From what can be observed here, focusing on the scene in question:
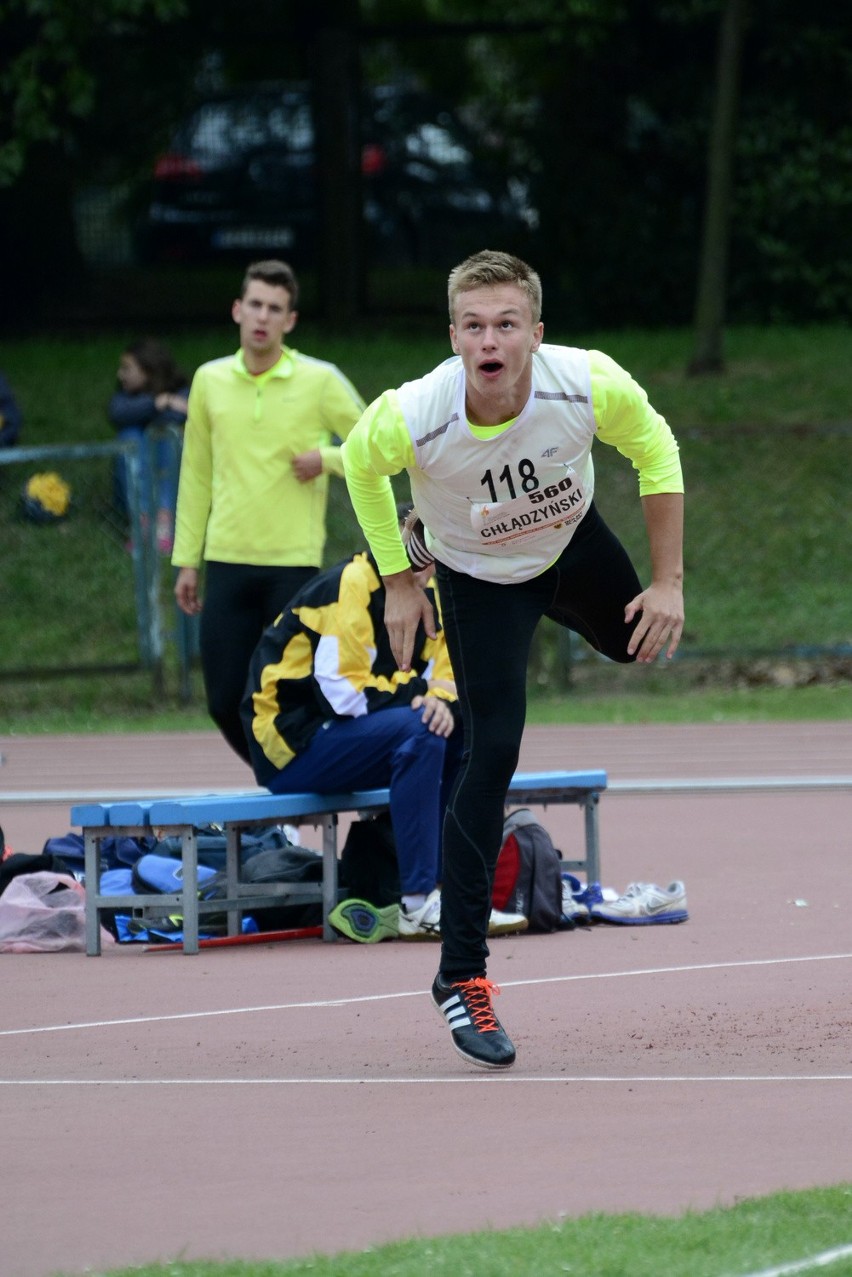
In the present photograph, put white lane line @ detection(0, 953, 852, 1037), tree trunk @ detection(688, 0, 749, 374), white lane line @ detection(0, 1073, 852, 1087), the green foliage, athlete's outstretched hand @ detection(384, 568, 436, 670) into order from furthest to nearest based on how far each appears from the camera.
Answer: tree trunk @ detection(688, 0, 749, 374) → the green foliage → white lane line @ detection(0, 953, 852, 1037) → athlete's outstretched hand @ detection(384, 568, 436, 670) → white lane line @ detection(0, 1073, 852, 1087)

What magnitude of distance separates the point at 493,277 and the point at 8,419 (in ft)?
34.2

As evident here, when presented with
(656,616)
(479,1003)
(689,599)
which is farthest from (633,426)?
(689,599)

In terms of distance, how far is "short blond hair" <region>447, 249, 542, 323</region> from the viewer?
488 centimetres

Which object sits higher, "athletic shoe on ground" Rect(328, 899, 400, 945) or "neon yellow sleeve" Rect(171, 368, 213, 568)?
"neon yellow sleeve" Rect(171, 368, 213, 568)

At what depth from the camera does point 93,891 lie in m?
6.88

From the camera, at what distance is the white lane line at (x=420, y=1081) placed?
4.87m

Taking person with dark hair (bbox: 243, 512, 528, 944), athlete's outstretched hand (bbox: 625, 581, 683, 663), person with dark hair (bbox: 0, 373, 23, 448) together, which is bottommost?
person with dark hair (bbox: 243, 512, 528, 944)

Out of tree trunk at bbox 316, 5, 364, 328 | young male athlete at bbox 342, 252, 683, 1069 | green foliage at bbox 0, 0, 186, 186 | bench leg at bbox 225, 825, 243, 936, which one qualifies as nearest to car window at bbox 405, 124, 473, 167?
tree trunk at bbox 316, 5, 364, 328

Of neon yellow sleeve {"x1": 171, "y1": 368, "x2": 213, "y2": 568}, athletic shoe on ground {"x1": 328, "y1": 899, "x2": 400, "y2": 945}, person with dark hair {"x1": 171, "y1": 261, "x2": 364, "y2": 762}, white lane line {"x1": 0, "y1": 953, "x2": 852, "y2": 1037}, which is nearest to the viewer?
white lane line {"x1": 0, "y1": 953, "x2": 852, "y2": 1037}

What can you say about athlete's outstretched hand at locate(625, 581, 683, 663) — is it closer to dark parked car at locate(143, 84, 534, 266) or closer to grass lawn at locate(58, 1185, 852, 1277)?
grass lawn at locate(58, 1185, 852, 1277)

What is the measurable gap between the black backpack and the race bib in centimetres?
215

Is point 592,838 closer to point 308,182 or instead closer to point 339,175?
point 339,175

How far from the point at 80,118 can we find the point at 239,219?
1.87 metres

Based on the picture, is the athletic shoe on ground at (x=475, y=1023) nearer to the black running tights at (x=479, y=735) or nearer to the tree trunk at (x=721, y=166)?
the black running tights at (x=479, y=735)
